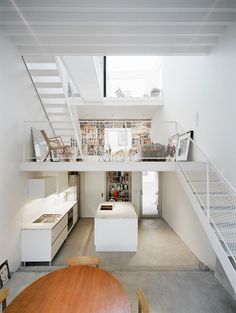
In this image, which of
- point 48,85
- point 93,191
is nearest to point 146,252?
point 93,191

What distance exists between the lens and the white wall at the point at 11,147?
346 centimetres

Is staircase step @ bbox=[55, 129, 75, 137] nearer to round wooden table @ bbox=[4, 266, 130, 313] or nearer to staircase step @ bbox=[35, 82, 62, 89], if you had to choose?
staircase step @ bbox=[35, 82, 62, 89]

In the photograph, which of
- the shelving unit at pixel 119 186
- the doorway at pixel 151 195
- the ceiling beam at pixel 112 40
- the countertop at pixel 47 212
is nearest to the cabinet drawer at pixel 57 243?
the countertop at pixel 47 212

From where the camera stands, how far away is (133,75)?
8797 mm

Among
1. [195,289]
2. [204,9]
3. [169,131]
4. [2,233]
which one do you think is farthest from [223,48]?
[2,233]

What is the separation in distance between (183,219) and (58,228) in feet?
10.8

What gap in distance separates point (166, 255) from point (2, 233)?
3.60 metres

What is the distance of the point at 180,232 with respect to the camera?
19.0 ft

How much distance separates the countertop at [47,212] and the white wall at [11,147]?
291 mm

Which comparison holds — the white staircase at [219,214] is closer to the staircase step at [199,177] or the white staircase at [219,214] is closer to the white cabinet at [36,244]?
the staircase step at [199,177]

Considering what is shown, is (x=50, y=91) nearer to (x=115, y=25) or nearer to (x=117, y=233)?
(x=115, y=25)

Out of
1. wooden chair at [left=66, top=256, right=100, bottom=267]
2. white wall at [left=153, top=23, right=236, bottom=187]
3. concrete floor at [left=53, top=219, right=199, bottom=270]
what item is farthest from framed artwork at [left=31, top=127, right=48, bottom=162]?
white wall at [left=153, top=23, right=236, bottom=187]

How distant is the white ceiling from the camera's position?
275cm

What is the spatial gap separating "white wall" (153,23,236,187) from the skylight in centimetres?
307
